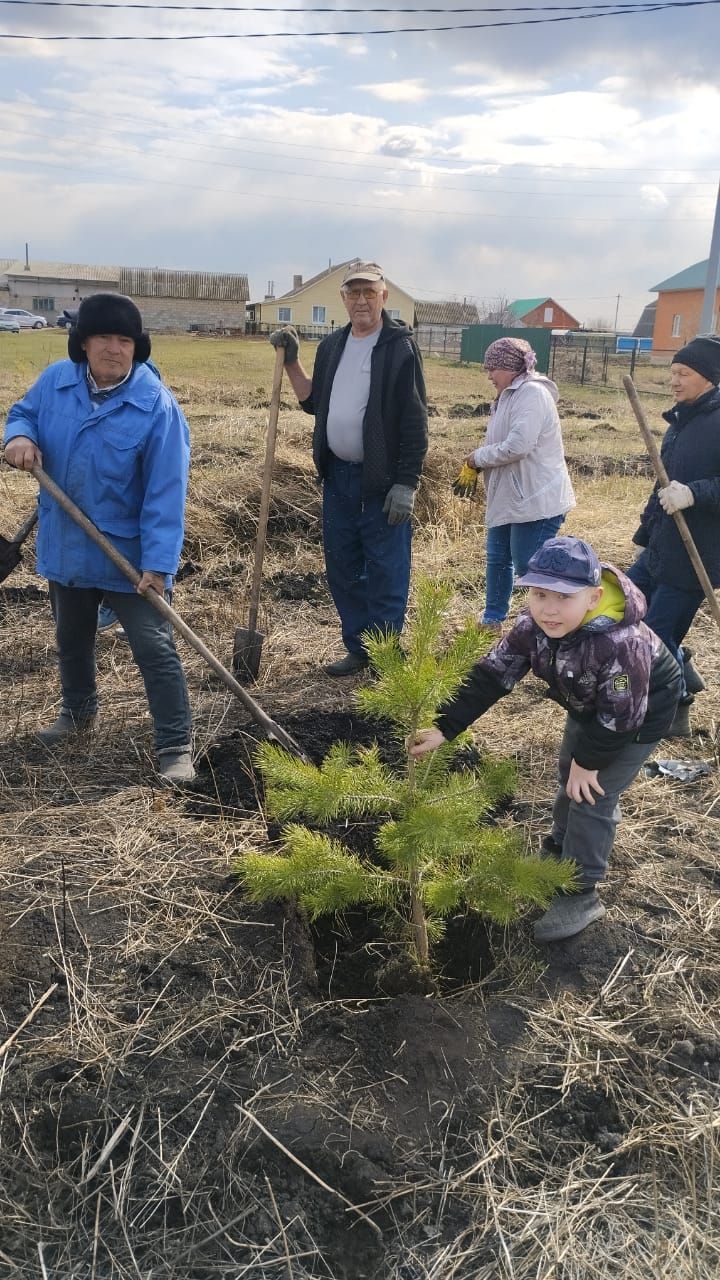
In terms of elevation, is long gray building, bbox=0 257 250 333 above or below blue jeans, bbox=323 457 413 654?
above

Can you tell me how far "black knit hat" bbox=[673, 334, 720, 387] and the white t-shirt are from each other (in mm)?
1480

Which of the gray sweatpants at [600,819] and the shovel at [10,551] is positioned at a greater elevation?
the shovel at [10,551]

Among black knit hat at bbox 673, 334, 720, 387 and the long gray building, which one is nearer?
black knit hat at bbox 673, 334, 720, 387

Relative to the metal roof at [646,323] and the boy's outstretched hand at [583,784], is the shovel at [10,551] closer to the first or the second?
the boy's outstretched hand at [583,784]

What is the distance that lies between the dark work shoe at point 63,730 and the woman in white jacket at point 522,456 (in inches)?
90.5

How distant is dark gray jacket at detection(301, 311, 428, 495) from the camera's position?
4.63 m

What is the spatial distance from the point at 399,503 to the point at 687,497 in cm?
135

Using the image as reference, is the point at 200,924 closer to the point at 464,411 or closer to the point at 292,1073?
the point at 292,1073

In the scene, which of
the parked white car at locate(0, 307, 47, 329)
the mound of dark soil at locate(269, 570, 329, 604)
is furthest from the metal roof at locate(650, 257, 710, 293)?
the mound of dark soil at locate(269, 570, 329, 604)

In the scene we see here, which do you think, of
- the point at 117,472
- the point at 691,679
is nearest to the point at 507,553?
the point at 691,679

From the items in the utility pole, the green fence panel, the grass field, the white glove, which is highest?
the green fence panel

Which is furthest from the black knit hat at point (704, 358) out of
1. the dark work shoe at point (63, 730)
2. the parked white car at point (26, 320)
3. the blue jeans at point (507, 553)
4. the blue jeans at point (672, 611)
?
the parked white car at point (26, 320)

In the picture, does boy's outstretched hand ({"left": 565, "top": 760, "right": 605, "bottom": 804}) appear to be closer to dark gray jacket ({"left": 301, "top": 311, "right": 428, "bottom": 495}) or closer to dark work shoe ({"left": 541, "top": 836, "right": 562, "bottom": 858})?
dark work shoe ({"left": 541, "top": 836, "right": 562, "bottom": 858})

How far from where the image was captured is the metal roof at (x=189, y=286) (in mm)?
55125
